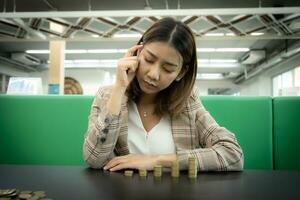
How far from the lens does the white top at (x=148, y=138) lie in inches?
47.6

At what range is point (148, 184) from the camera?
0.77 meters

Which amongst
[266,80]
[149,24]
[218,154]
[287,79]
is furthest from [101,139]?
[266,80]

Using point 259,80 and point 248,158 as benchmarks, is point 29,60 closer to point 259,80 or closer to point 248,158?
point 259,80

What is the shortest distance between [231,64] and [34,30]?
23.6 feet

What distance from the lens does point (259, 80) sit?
392 inches

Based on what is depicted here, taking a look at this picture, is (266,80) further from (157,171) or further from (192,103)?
(157,171)

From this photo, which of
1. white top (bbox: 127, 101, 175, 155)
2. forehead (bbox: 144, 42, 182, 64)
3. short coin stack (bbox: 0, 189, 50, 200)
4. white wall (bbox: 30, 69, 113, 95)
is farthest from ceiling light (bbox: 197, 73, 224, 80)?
short coin stack (bbox: 0, 189, 50, 200)

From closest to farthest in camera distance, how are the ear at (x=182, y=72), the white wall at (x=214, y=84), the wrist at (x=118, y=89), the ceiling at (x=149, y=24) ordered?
the wrist at (x=118, y=89)
the ear at (x=182, y=72)
the ceiling at (x=149, y=24)
the white wall at (x=214, y=84)

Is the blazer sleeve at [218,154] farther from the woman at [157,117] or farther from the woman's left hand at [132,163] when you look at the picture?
the woman's left hand at [132,163]

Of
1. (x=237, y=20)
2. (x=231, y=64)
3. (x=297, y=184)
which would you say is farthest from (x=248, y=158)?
(x=231, y=64)

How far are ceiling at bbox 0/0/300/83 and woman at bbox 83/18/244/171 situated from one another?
0.74 metres

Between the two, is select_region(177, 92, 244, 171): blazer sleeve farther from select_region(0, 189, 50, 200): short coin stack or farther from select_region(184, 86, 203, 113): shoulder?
select_region(0, 189, 50, 200): short coin stack

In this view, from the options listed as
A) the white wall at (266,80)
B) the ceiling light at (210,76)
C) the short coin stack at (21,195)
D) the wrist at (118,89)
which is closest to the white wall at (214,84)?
the ceiling light at (210,76)

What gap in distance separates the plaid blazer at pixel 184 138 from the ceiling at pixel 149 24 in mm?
776
